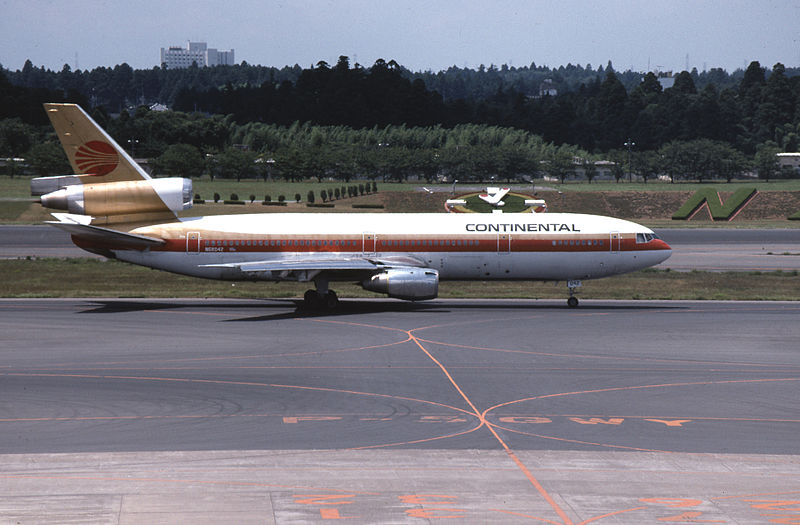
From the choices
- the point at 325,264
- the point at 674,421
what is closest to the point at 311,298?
the point at 325,264

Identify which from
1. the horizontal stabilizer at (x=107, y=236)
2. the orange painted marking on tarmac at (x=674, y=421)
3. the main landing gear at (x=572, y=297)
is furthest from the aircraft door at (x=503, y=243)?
the orange painted marking on tarmac at (x=674, y=421)

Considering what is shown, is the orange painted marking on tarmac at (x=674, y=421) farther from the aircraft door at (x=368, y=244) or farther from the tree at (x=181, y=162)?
the tree at (x=181, y=162)

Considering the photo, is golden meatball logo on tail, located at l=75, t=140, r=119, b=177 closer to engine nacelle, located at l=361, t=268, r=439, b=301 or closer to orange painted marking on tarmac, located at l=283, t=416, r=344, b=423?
engine nacelle, located at l=361, t=268, r=439, b=301

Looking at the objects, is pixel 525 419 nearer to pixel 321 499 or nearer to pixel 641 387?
pixel 641 387

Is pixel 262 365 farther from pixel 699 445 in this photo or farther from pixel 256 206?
pixel 256 206

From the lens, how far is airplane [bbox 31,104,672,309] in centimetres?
4825

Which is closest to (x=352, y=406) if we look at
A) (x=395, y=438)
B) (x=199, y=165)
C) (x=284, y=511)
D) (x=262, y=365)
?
(x=395, y=438)

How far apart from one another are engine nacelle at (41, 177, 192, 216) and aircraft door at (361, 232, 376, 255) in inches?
397

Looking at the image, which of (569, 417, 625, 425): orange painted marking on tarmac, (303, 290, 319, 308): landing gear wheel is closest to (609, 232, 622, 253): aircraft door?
(303, 290, 319, 308): landing gear wheel

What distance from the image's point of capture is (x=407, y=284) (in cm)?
4678

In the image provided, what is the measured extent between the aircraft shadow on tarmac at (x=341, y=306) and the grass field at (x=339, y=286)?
2.78m

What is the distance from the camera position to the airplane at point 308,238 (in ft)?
158

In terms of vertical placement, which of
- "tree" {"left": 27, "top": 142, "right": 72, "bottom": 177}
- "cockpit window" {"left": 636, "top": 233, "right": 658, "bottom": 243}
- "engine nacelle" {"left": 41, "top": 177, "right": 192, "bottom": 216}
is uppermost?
"tree" {"left": 27, "top": 142, "right": 72, "bottom": 177}

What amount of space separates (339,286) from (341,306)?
8451 mm
